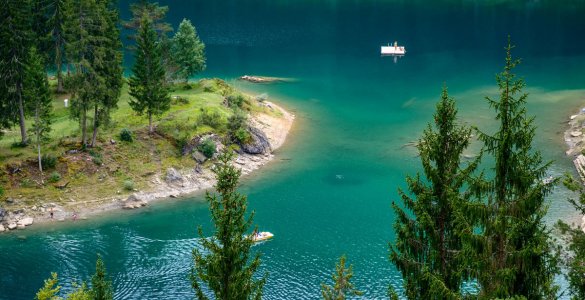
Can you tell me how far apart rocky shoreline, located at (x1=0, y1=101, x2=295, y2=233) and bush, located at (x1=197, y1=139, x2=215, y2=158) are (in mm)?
2619

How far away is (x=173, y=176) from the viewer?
90.6 meters

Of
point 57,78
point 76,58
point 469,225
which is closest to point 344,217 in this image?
point 76,58

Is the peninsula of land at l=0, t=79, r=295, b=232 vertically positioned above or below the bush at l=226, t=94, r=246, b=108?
below

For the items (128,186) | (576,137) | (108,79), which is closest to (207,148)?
(128,186)

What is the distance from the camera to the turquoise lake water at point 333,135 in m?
69.0

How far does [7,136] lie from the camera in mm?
92375

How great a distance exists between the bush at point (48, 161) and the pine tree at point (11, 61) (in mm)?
6386

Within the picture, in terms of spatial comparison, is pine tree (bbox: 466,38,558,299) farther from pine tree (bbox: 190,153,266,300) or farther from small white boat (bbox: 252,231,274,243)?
small white boat (bbox: 252,231,274,243)

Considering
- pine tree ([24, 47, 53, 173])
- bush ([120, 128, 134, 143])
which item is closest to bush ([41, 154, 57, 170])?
pine tree ([24, 47, 53, 173])

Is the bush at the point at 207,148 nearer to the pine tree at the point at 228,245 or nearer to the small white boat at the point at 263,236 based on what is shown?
the small white boat at the point at 263,236

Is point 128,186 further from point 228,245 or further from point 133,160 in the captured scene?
point 228,245

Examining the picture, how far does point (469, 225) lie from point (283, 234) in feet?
148

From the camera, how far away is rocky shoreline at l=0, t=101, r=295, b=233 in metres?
79.8

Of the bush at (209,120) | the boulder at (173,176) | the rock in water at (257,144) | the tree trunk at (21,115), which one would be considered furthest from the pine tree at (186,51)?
the tree trunk at (21,115)
